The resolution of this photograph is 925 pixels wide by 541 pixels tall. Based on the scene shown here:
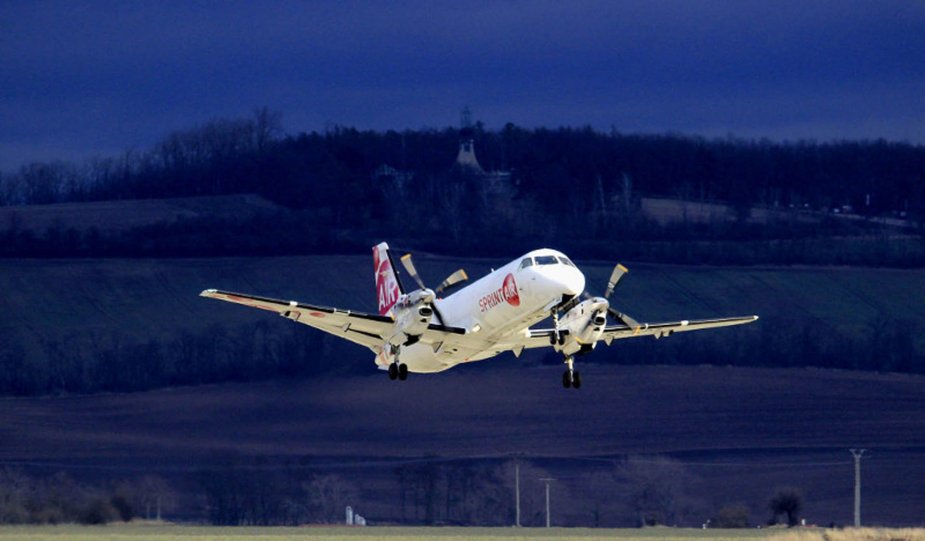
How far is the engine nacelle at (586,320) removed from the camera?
5256cm

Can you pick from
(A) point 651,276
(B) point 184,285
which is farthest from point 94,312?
(A) point 651,276

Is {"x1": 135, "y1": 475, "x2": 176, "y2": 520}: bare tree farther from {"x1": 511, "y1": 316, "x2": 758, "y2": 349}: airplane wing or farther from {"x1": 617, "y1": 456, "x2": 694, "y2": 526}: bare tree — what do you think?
{"x1": 511, "y1": 316, "x2": 758, "y2": 349}: airplane wing

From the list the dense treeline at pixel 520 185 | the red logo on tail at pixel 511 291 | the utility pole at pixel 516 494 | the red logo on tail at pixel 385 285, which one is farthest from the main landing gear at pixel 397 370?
the dense treeline at pixel 520 185

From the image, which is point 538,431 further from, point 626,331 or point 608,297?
point 608,297

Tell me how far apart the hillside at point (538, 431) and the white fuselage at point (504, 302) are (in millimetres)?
29338

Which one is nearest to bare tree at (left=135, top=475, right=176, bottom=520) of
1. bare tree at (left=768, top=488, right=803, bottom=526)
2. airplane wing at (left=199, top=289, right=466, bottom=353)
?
airplane wing at (left=199, top=289, right=466, bottom=353)

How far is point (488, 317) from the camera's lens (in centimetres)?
5312

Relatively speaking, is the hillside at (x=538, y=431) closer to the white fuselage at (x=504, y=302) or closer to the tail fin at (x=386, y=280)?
the tail fin at (x=386, y=280)

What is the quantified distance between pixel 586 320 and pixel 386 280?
14335mm

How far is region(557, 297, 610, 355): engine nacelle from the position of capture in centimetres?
5256

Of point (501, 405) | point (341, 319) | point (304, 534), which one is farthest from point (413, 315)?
point (501, 405)

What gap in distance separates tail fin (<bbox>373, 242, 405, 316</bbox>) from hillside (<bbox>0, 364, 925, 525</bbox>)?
20.7m

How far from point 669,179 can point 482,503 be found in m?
75.7

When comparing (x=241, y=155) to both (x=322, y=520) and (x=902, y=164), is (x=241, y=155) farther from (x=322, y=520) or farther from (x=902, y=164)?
(x=322, y=520)
